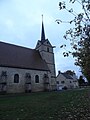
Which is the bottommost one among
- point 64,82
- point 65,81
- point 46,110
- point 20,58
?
point 46,110

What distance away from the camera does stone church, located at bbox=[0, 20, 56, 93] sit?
31.9 metres

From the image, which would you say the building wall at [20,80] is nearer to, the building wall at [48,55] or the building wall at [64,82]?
the building wall at [48,55]

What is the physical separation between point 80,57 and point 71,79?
66.7 meters

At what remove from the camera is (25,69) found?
3497cm

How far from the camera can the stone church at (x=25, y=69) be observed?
31.9 m

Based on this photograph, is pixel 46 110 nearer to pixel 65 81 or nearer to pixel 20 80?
pixel 20 80

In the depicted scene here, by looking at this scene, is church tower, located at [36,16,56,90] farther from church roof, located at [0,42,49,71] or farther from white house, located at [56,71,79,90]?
white house, located at [56,71,79,90]

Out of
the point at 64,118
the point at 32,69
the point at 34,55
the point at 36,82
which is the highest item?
the point at 34,55

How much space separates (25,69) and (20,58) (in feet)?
9.55

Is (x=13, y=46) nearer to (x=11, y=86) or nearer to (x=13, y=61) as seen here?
(x=13, y=61)

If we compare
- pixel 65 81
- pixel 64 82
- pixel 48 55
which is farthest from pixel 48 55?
pixel 64 82

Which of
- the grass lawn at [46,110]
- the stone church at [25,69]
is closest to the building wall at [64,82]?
the stone church at [25,69]

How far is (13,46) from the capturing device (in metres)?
38.0

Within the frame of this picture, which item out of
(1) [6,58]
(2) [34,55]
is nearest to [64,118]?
(1) [6,58]
